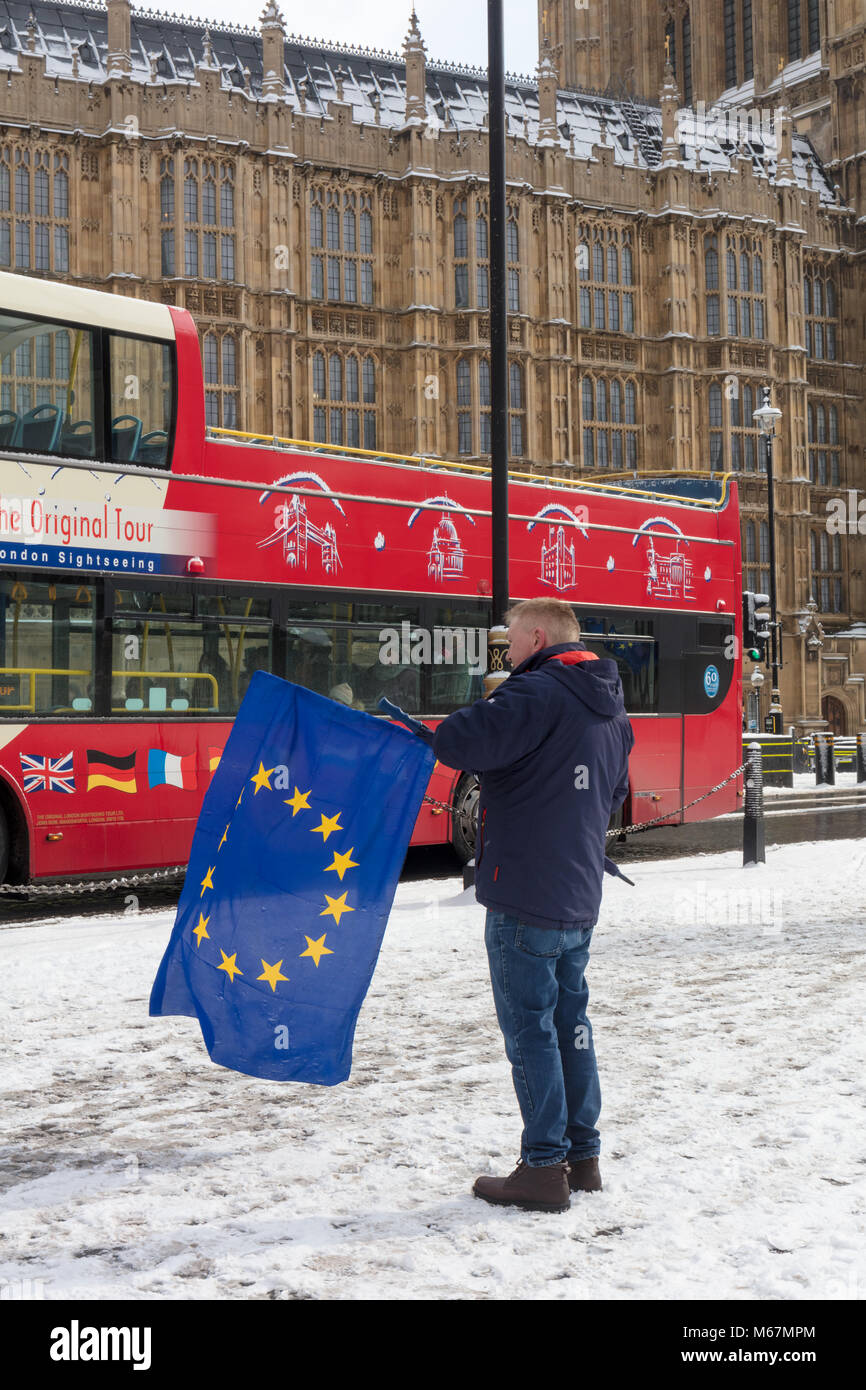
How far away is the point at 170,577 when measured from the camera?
9695mm

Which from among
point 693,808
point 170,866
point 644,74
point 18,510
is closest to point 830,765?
point 693,808

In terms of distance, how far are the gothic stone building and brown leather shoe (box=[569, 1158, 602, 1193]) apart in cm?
3492

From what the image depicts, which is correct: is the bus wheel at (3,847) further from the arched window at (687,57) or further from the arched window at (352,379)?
the arched window at (687,57)

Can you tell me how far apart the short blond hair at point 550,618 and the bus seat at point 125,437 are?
6354 mm

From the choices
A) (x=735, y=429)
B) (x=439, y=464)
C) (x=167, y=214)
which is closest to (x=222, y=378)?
(x=167, y=214)

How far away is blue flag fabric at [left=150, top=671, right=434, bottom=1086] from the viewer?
4.14 meters

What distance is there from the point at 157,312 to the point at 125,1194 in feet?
24.7

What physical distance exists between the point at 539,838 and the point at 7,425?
21.3ft

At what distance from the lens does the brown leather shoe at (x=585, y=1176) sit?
3.76 m

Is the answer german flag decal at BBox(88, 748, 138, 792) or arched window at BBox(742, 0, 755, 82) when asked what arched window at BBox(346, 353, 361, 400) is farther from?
german flag decal at BBox(88, 748, 138, 792)

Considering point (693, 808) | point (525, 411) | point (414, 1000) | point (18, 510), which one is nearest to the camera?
point (414, 1000)

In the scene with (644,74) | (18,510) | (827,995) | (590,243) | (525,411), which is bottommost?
(827,995)

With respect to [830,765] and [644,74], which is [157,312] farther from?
[644,74]

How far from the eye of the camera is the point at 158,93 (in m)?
36.6
